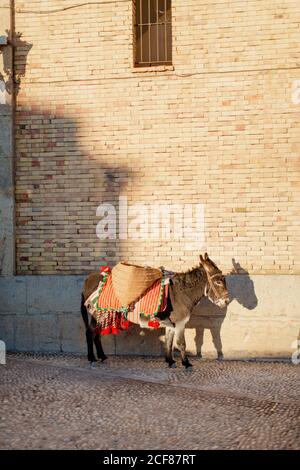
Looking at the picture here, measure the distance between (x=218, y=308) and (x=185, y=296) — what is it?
93 centimetres

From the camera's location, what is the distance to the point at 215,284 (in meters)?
8.64

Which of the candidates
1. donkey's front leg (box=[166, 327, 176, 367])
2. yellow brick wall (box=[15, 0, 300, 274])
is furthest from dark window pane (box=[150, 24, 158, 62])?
donkey's front leg (box=[166, 327, 176, 367])

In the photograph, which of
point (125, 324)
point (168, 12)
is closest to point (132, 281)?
point (125, 324)

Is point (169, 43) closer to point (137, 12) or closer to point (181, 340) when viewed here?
point (137, 12)

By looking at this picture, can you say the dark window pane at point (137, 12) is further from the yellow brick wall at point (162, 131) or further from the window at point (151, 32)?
the yellow brick wall at point (162, 131)

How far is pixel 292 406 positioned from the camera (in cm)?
680

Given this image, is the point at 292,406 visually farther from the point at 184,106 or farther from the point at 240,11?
the point at 240,11

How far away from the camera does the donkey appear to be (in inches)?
339

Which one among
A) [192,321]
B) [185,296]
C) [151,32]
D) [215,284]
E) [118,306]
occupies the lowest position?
[192,321]

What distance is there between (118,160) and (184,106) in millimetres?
1378

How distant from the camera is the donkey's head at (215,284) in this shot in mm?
8625

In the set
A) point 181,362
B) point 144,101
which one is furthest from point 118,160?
point 181,362

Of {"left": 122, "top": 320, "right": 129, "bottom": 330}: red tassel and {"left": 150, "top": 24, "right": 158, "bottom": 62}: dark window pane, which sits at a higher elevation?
{"left": 150, "top": 24, "right": 158, "bottom": 62}: dark window pane

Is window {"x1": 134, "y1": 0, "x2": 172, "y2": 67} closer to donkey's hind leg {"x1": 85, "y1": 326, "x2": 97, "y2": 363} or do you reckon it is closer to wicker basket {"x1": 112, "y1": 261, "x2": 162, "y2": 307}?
wicker basket {"x1": 112, "y1": 261, "x2": 162, "y2": 307}
